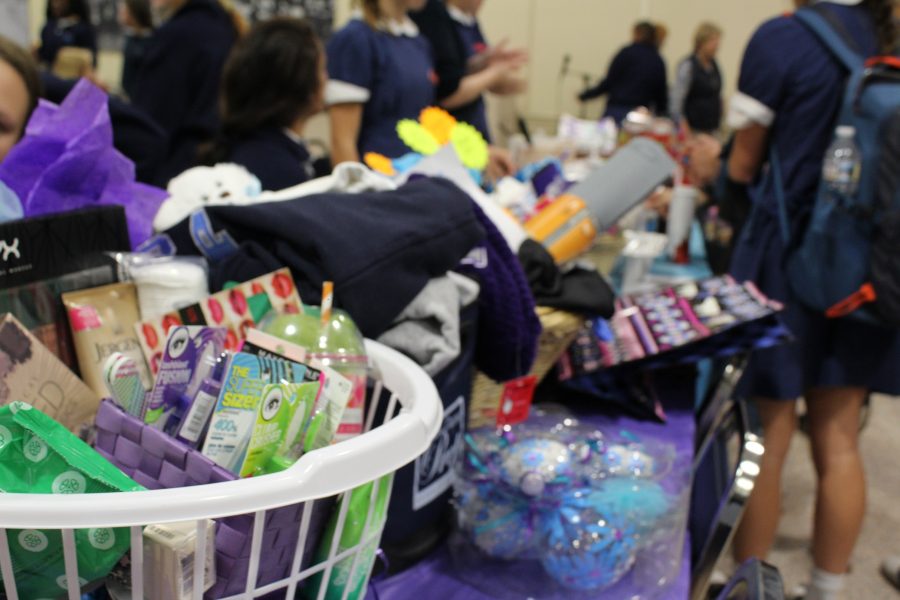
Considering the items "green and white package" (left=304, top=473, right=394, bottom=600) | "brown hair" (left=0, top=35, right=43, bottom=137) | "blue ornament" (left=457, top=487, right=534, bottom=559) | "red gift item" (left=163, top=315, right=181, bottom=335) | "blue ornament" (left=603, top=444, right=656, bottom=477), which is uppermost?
"brown hair" (left=0, top=35, right=43, bottom=137)

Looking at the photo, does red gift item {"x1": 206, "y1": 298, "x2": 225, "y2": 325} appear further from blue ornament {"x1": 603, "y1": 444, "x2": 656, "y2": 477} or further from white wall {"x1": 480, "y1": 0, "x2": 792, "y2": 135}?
white wall {"x1": 480, "y1": 0, "x2": 792, "y2": 135}

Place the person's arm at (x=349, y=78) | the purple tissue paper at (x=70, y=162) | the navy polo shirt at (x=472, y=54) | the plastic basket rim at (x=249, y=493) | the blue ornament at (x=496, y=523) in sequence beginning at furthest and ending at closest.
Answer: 1. the navy polo shirt at (x=472, y=54)
2. the person's arm at (x=349, y=78)
3. the blue ornament at (x=496, y=523)
4. the purple tissue paper at (x=70, y=162)
5. the plastic basket rim at (x=249, y=493)

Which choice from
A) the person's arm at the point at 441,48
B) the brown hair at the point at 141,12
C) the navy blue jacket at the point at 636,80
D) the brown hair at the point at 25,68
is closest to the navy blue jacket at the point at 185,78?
the person's arm at the point at 441,48

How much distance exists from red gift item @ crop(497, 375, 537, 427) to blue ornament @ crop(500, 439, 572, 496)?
8 cm

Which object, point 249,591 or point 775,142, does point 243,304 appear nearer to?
point 249,591

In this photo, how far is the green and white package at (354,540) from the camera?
1.65 ft

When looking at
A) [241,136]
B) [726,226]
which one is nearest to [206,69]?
[241,136]

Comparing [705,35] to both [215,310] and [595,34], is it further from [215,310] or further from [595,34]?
[215,310]

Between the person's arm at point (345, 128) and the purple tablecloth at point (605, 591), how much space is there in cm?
125

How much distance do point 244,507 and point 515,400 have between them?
1.99ft

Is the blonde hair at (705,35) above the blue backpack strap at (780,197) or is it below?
above

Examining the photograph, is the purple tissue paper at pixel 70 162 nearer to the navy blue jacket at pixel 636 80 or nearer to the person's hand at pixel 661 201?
the person's hand at pixel 661 201

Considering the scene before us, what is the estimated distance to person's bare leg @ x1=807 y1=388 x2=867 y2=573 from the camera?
1.74 metres

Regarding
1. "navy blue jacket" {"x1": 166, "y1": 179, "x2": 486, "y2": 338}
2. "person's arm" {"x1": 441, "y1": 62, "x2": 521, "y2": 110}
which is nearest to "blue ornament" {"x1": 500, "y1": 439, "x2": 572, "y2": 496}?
"navy blue jacket" {"x1": 166, "y1": 179, "x2": 486, "y2": 338}
